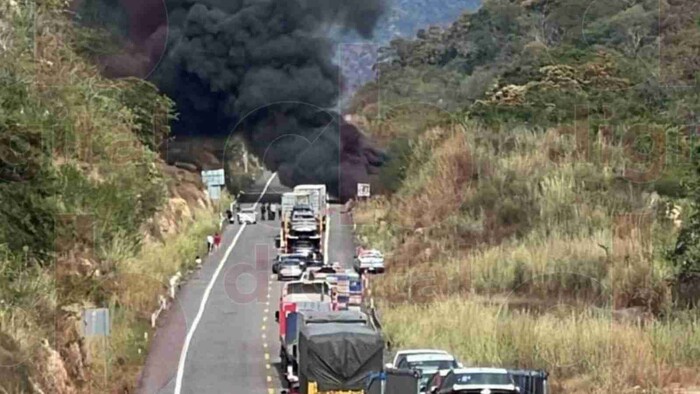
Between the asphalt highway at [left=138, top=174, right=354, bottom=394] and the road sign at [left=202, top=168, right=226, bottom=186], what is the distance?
10305mm

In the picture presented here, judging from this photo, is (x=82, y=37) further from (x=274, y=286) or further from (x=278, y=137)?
(x=274, y=286)

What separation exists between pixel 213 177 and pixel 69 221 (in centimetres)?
6402

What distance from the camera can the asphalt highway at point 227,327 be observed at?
45.7 m

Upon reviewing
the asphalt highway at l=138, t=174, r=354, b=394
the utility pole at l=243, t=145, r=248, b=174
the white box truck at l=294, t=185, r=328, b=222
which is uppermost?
the utility pole at l=243, t=145, r=248, b=174

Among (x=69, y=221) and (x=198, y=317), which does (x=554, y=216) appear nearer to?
(x=198, y=317)

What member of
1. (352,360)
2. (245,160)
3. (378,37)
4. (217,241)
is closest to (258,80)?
(245,160)

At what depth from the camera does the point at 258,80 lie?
114 m

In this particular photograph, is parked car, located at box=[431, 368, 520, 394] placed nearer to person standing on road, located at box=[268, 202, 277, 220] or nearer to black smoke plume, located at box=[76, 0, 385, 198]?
person standing on road, located at box=[268, 202, 277, 220]

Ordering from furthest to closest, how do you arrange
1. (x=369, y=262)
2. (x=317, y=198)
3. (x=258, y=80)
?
(x=258, y=80) < (x=317, y=198) < (x=369, y=262)

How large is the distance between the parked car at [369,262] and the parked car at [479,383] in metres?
45.7

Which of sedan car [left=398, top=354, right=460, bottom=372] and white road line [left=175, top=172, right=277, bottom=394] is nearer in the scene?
sedan car [left=398, top=354, right=460, bottom=372]

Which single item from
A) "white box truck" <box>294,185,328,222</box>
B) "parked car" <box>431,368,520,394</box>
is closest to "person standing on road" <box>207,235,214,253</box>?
"white box truck" <box>294,185,328,222</box>

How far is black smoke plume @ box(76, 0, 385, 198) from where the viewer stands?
112 m

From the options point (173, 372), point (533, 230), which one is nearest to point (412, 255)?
point (533, 230)
